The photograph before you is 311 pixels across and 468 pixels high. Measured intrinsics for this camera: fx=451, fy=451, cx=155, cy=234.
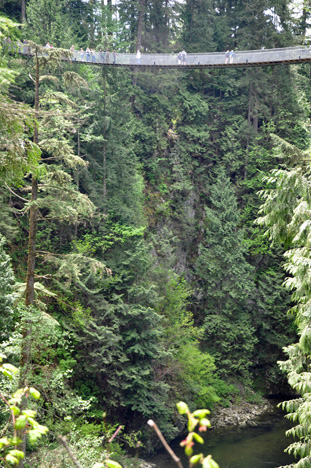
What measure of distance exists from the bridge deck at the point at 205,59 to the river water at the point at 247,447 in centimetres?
1611

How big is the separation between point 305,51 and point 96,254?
1256 cm

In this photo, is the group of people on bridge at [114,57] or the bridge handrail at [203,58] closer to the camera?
the bridge handrail at [203,58]

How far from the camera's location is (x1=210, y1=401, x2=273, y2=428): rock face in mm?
20438

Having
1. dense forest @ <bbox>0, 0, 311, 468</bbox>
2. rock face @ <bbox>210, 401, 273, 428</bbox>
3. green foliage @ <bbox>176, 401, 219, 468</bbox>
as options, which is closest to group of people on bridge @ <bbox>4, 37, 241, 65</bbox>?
dense forest @ <bbox>0, 0, 311, 468</bbox>

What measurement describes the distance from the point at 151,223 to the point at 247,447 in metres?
11.8

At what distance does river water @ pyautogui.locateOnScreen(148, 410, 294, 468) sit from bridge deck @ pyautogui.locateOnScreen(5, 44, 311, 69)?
16112mm

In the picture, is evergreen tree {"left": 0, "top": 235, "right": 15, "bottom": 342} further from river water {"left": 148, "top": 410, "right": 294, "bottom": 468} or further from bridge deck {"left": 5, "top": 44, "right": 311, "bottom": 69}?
bridge deck {"left": 5, "top": 44, "right": 311, "bottom": 69}

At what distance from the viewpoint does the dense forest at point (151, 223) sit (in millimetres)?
9031

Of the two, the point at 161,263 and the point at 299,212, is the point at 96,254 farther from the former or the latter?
the point at 299,212

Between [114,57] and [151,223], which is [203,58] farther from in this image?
[151,223]

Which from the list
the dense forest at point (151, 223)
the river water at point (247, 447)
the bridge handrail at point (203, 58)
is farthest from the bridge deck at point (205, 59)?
the river water at point (247, 447)

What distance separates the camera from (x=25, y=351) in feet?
27.5

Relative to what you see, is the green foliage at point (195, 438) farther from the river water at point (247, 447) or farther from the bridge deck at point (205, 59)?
the bridge deck at point (205, 59)

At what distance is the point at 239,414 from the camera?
21.2 m
